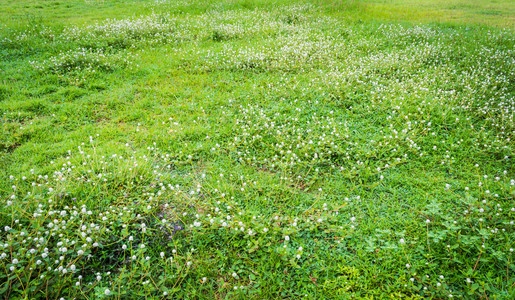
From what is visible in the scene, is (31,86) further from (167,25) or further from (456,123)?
(456,123)

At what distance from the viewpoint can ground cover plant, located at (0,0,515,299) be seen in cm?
343

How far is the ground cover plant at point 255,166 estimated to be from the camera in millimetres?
3428

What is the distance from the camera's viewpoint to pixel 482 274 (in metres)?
3.42

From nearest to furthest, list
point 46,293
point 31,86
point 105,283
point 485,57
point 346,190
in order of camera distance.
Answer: point 46,293 → point 105,283 → point 346,190 → point 31,86 → point 485,57

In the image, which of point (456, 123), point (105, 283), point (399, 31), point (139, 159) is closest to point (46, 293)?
point (105, 283)

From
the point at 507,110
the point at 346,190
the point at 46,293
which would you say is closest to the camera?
the point at 46,293

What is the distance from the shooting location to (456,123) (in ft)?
20.1

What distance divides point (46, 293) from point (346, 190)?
4150 mm

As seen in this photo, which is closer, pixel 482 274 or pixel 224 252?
pixel 482 274

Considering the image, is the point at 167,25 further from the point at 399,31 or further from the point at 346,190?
the point at 346,190

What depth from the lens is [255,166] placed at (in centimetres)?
529

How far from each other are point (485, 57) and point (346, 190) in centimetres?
805

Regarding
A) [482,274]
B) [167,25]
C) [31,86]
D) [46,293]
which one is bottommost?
[482,274]

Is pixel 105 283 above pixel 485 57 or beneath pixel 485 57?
beneath
